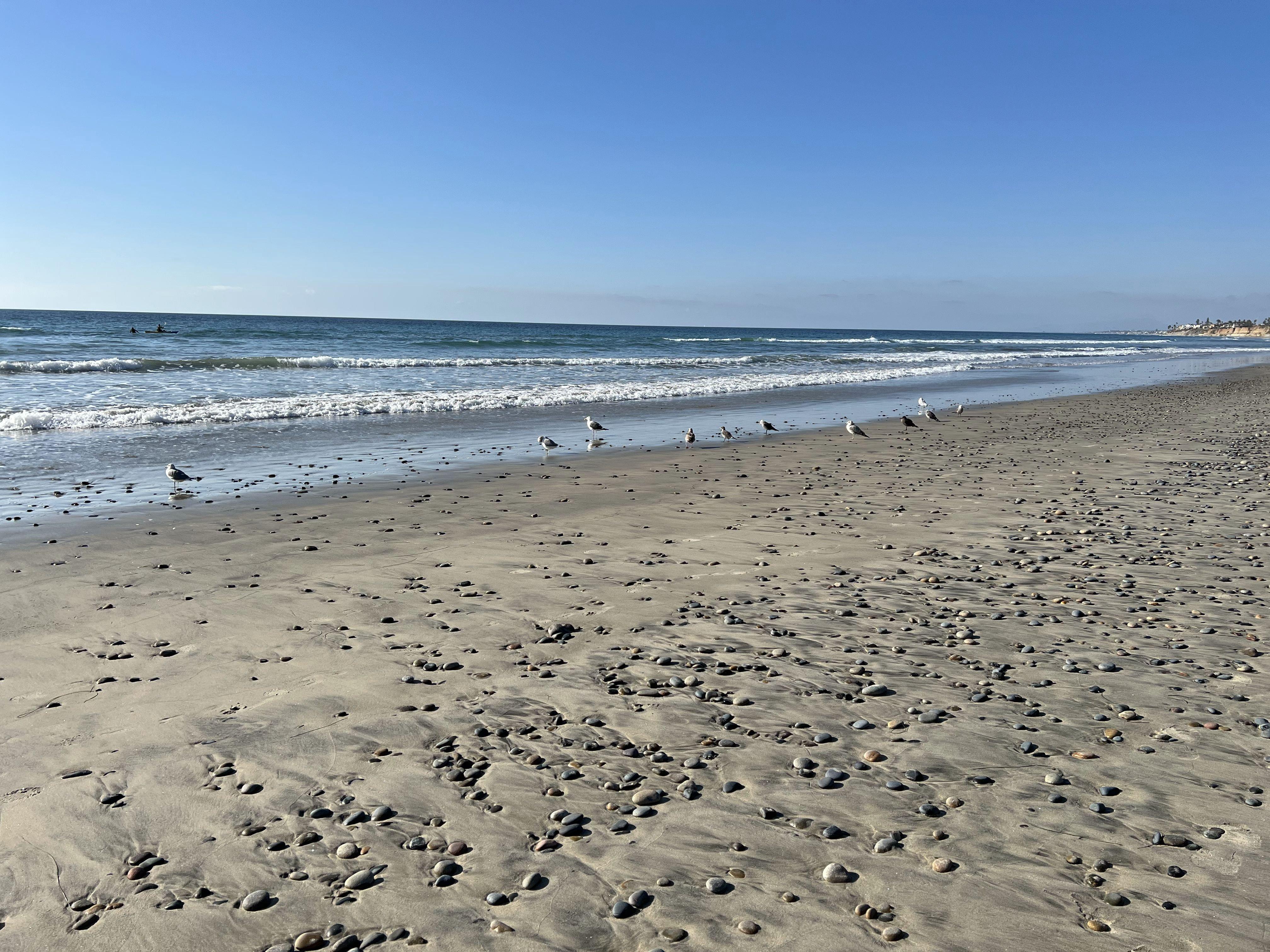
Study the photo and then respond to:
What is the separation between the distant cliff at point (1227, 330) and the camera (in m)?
125

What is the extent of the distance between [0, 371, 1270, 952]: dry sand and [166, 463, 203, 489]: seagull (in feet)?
7.87

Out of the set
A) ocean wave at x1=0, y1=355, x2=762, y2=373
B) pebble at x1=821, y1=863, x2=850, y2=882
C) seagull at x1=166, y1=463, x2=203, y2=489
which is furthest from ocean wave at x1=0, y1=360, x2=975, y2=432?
pebble at x1=821, y1=863, x2=850, y2=882

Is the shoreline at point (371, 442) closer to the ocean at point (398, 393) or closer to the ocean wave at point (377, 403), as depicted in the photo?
the ocean at point (398, 393)

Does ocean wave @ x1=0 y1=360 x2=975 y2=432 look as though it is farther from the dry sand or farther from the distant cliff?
the distant cliff

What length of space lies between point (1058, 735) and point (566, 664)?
9.72 feet

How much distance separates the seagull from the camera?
1113cm

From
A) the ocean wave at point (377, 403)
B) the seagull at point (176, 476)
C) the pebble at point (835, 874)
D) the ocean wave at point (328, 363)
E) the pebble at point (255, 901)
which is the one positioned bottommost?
the pebble at point (255, 901)

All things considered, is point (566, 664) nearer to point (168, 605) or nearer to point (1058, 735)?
point (1058, 735)

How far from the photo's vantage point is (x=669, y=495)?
11039mm

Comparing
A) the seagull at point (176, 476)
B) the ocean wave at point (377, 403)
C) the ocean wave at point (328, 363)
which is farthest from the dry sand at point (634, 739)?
the ocean wave at point (328, 363)

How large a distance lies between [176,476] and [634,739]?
944 cm

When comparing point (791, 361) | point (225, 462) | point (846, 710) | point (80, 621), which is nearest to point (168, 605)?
point (80, 621)

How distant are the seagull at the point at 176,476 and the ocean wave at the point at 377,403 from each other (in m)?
7.36

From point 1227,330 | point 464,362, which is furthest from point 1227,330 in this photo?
point 464,362
